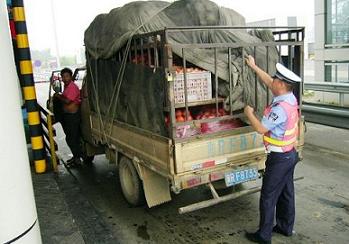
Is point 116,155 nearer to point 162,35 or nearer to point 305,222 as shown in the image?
point 162,35

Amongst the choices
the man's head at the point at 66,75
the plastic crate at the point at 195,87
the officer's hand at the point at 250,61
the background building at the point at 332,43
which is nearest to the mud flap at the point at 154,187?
the plastic crate at the point at 195,87

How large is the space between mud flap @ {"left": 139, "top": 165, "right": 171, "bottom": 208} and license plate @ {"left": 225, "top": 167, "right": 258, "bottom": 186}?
2.96 ft

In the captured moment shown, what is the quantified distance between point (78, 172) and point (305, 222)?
13.8ft

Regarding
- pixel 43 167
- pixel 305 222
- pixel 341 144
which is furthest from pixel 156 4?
pixel 341 144

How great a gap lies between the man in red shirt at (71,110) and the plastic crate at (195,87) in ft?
10.6

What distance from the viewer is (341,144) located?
7707 mm

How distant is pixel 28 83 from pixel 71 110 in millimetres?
1274

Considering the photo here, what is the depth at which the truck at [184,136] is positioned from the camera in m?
4.06

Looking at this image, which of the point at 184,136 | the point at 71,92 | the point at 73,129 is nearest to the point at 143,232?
the point at 184,136

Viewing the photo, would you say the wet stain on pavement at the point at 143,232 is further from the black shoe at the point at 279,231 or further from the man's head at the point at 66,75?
the man's head at the point at 66,75

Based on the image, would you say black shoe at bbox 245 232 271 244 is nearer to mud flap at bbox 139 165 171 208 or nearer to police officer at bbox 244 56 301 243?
police officer at bbox 244 56 301 243

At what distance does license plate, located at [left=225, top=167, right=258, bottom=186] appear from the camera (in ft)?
14.2

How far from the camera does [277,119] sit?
3.80 m

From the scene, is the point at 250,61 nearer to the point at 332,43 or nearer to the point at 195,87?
the point at 195,87
